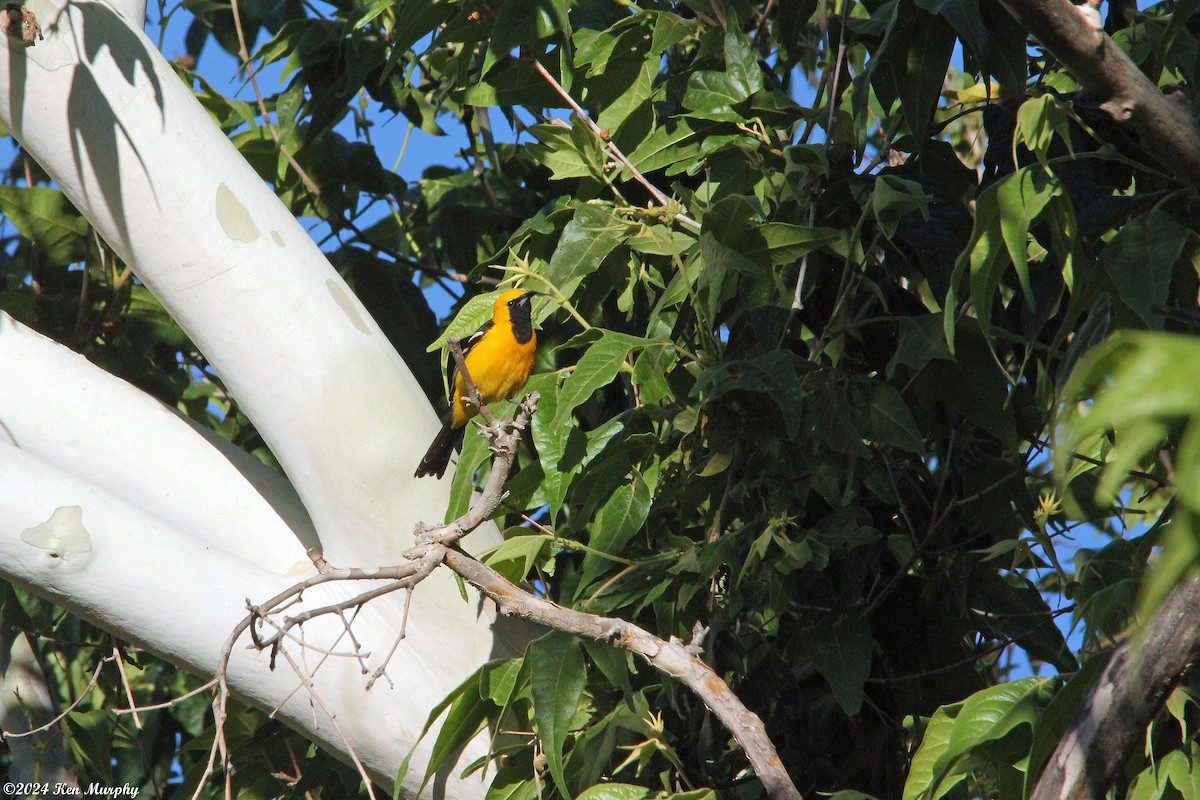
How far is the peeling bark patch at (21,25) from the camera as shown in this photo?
264 cm

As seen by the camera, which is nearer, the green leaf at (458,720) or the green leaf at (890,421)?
the green leaf at (890,421)

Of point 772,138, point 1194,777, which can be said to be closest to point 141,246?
point 772,138

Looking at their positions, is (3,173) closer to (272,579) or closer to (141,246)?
(141,246)

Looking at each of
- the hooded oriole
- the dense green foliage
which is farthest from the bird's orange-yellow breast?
the dense green foliage

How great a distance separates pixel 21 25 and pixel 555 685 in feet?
6.24

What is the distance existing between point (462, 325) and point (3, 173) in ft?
9.54

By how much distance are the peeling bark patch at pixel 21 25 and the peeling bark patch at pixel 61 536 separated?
107 cm

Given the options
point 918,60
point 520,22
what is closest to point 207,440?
point 520,22

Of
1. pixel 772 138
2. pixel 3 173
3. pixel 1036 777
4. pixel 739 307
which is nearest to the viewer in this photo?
pixel 1036 777

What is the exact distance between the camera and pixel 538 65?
3.04 m

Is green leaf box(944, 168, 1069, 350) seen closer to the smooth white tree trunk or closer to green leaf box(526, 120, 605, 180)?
green leaf box(526, 120, 605, 180)

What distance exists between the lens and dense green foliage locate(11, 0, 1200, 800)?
2045 millimetres

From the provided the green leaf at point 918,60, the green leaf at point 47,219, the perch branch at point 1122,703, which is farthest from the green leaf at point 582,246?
the green leaf at point 47,219

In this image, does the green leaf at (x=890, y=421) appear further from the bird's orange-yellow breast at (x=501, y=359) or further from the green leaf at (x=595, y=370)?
the bird's orange-yellow breast at (x=501, y=359)
